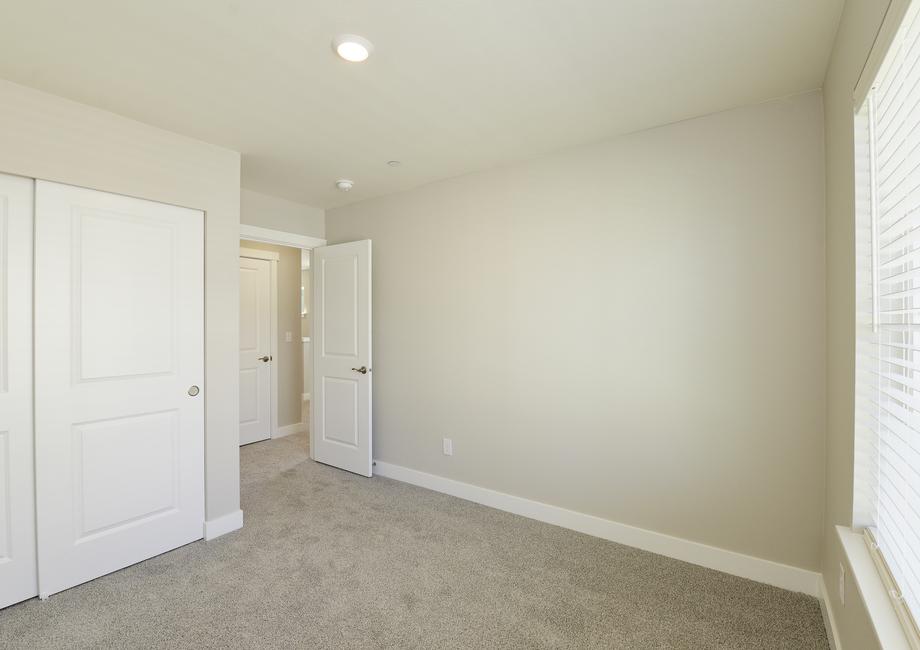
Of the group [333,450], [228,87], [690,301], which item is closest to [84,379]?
[228,87]

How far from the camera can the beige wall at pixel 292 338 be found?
5.42 m

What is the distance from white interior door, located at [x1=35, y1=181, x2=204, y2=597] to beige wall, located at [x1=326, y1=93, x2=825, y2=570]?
169 centimetres

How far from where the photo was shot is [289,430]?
5.49 m

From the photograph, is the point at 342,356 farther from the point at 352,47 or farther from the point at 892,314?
the point at 892,314

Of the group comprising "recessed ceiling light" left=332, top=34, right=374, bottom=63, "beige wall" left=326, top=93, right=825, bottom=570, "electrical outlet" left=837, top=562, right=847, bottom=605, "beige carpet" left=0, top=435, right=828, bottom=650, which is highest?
"recessed ceiling light" left=332, top=34, right=374, bottom=63

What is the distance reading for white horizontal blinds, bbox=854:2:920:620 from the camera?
45.5 inches

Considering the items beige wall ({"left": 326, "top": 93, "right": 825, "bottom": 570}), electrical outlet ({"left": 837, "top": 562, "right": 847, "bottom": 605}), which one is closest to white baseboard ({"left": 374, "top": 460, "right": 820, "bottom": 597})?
beige wall ({"left": 326, "top": 93, "right": 825, "bottom": 570})

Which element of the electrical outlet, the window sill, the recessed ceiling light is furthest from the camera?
the recessed ceiling light

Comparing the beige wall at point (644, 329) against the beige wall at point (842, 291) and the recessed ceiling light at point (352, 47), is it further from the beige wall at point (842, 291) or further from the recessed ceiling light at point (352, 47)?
the recessed ceiling light at point (352, 47)

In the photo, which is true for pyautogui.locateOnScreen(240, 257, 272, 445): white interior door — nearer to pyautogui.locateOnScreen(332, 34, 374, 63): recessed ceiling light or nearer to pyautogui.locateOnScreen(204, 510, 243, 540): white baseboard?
pyautogui.locateOnScreen(204, 510, 243, 540): white baseboard

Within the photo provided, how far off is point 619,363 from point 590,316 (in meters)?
0.35

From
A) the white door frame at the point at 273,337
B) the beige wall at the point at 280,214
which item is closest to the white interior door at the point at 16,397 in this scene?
the beige wall at the point at 280,214

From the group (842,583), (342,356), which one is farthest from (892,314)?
(342,356)

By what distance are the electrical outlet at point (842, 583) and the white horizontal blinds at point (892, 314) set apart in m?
0.24
